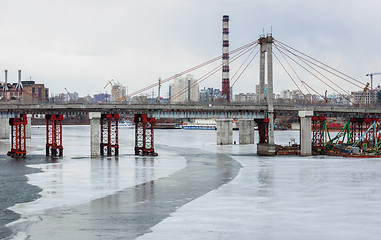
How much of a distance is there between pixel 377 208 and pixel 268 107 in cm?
6200

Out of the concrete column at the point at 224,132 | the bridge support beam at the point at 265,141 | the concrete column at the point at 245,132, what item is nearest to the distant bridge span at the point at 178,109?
the bridge support beam at the point at 265,141

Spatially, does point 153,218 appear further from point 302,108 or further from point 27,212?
point 302,108

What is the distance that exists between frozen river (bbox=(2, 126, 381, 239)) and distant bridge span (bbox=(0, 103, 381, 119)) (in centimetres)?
2098

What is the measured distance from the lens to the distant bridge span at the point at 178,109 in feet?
320

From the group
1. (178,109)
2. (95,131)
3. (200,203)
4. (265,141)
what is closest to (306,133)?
(265,141)

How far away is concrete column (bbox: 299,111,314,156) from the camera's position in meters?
105

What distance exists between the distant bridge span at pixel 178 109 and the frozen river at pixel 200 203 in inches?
826

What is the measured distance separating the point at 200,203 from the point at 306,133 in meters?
61.9

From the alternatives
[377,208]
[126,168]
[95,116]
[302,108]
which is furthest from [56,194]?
[302,108]

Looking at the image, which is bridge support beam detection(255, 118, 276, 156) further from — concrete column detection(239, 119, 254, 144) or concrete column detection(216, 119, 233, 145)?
concrete column detection(239, 119, 254, 144)

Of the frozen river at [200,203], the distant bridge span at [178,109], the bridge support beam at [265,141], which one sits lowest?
the frozen river at [200,203]

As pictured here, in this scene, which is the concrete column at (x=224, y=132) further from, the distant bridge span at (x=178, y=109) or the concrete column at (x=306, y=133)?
the concrete column at (x=306, y=133)

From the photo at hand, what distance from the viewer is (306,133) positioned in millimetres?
105000

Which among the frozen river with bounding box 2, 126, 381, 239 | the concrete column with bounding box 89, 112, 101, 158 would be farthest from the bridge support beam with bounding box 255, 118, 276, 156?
the concrete column with bounding box 89, 112, 101, 158
